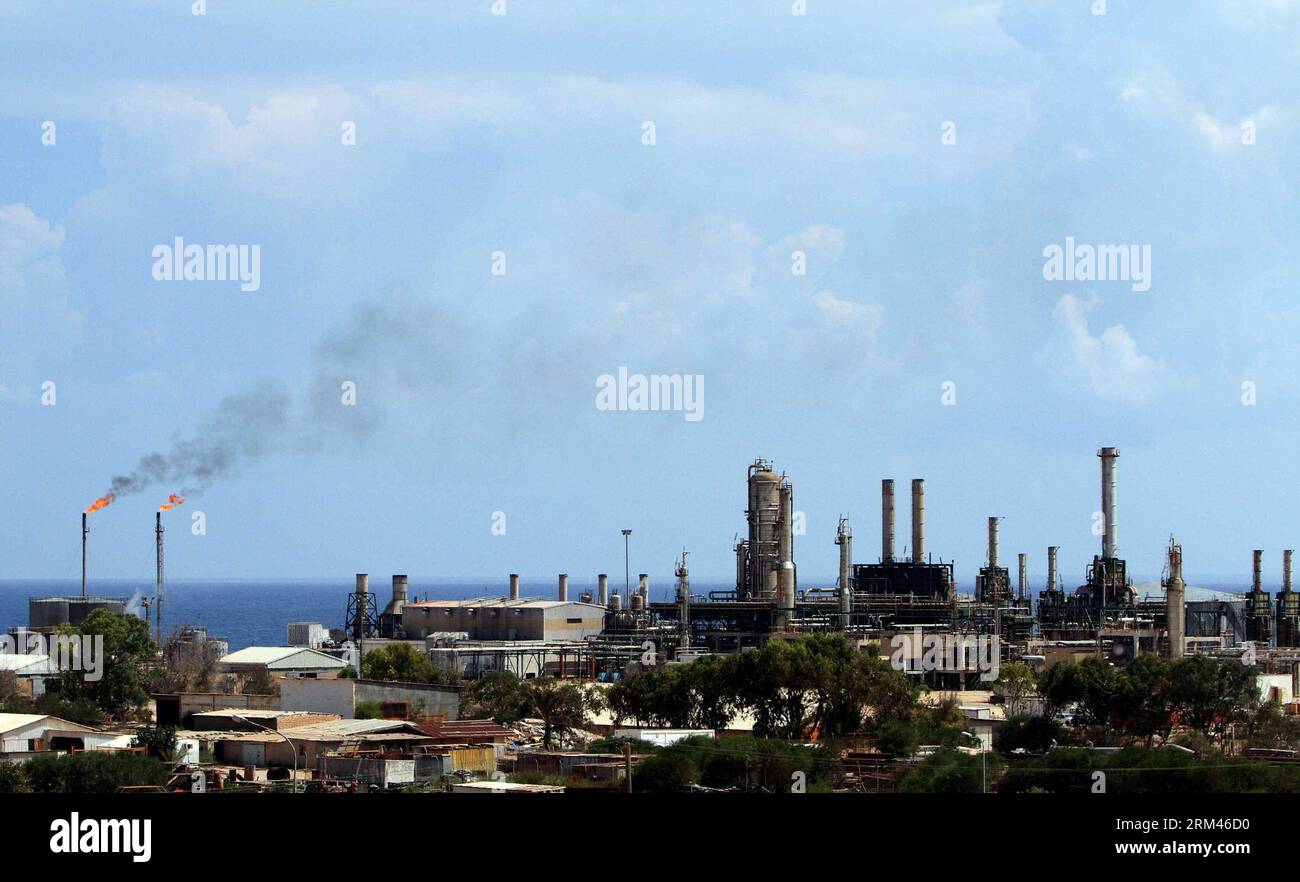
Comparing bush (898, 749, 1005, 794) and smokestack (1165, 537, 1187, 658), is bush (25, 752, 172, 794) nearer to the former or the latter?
bush (898, 749, 1005, 794)

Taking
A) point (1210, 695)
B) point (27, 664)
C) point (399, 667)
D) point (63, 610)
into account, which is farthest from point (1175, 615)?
point (63, 610)

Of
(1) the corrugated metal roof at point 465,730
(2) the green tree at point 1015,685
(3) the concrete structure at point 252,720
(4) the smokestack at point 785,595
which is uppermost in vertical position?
(4) the smokestack at point 785,595

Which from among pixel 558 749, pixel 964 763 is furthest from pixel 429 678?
pixel 964 763

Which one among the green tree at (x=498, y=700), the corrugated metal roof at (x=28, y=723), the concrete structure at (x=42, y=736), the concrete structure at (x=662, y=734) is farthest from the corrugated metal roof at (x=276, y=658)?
the concrete structure at (x=42, y=736)

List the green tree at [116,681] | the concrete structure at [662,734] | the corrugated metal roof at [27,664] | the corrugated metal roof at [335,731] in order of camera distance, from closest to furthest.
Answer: the corrugated metal roof at [335,731], the concrete structure at [662,734], the green tree at [116,681], the corrugated metal roof at [27,664]

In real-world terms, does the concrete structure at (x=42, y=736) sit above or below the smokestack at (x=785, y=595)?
below

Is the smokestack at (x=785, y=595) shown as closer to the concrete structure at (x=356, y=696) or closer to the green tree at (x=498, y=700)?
the green tree at (x=498, y=700)
